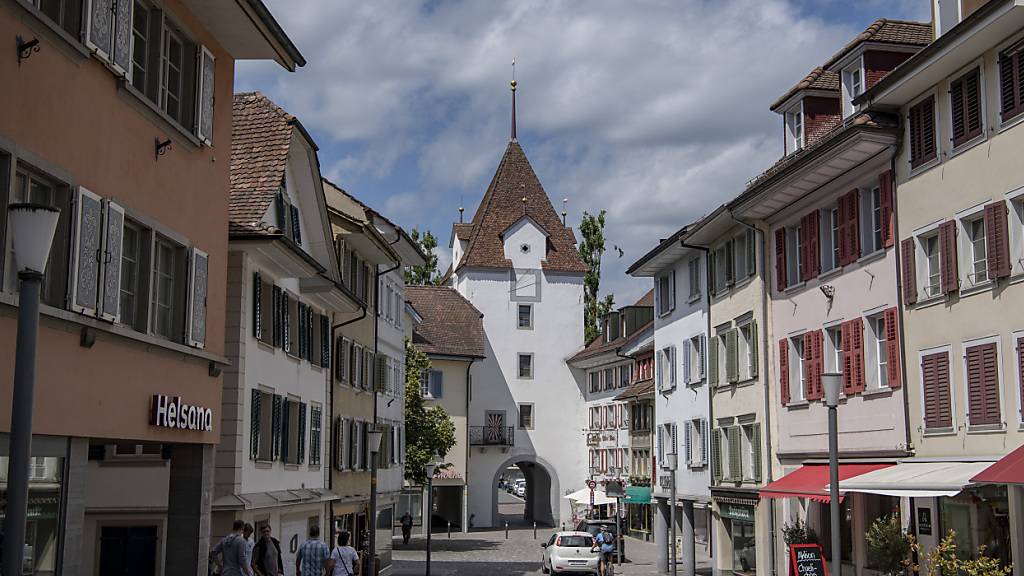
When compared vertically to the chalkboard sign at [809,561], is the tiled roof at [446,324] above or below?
above

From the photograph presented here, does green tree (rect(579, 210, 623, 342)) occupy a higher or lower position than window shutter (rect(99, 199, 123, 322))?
higher

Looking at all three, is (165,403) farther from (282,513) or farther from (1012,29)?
(1012,29)

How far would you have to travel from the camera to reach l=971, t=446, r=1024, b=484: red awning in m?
17.0

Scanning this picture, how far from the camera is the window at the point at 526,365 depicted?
2859 inches

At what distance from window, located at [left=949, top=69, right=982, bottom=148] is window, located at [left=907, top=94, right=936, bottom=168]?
2.68 ft

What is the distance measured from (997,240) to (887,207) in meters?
4.29

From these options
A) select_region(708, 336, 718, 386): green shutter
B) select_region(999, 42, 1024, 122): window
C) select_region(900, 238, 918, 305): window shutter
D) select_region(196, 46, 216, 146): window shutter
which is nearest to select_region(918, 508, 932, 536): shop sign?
select_region(900, 238, 918, 305): window shutter

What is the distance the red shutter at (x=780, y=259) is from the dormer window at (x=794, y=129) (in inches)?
84.6

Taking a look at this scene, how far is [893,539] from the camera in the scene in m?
22.2

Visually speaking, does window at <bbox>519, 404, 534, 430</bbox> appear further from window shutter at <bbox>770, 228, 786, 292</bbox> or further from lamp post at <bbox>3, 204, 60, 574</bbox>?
lamp post at <bbox>3, 204, 60, 574</bbox>

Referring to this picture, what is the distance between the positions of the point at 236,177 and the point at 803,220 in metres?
13.2

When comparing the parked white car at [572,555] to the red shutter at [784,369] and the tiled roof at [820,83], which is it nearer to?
the red shutter at [784,369]

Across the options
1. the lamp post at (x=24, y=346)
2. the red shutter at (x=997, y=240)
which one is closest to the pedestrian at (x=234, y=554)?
the lamp post at (x=24, y=346)

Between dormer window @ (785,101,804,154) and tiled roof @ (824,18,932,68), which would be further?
dormer window @ (785,101,804,154)
